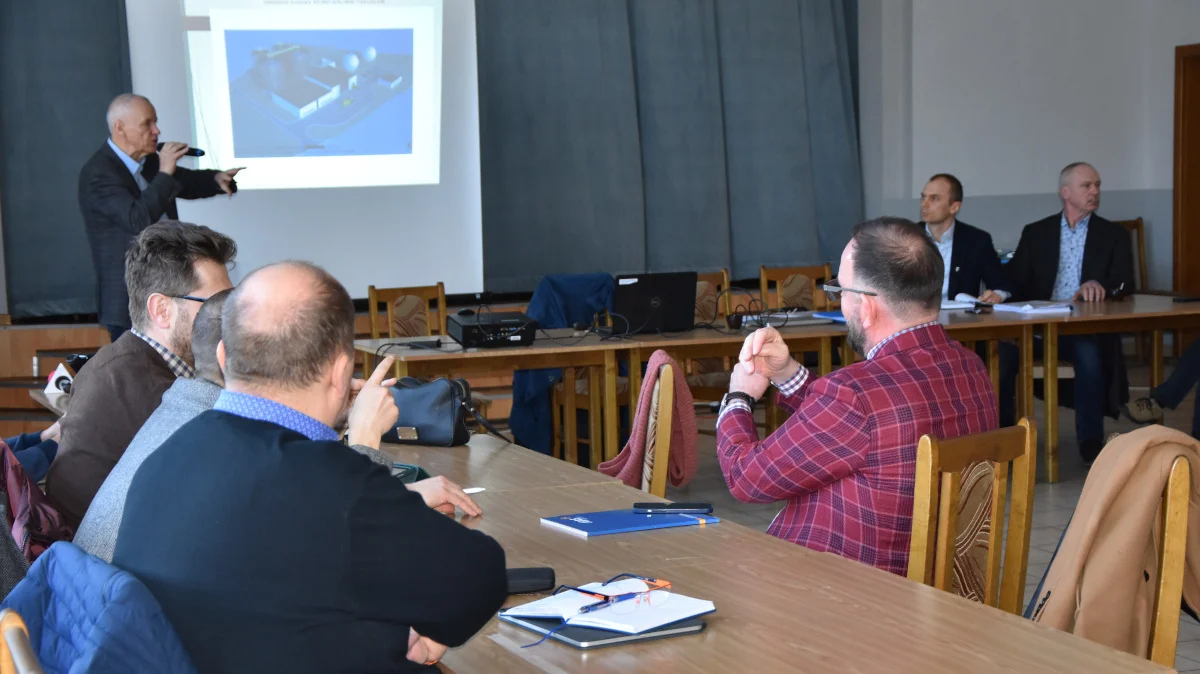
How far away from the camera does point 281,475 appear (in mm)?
1325

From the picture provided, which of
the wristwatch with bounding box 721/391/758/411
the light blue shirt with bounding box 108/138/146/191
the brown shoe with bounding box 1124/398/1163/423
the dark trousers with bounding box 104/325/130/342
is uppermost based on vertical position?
the light blue shirt with bounding box 108/138/146/191

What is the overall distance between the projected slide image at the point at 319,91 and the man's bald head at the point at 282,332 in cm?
535

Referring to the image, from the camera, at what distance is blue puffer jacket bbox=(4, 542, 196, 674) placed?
3.97ft

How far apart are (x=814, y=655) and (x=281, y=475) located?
0.68 metres

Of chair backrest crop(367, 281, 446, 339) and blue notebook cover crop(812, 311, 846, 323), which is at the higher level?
chair backrest crop(367, 281, 446, 339)

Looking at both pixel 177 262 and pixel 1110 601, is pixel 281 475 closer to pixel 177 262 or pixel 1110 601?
pixel 1110 601

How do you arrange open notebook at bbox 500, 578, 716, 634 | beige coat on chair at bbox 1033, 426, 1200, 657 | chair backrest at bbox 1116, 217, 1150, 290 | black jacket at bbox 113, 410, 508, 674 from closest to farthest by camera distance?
black jacket at bbox 113, 410, 508, 674, open notebook at bbox 500, 578, 716, 634, beige coat on chair at bbox 1033, 426, 1200, 657, chair backrest at bbox 1116, 217, 1150, 290

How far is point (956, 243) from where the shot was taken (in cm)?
610

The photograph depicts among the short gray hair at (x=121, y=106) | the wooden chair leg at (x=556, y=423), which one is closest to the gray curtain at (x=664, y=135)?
the wooden chair leg at (x=556, y=423)

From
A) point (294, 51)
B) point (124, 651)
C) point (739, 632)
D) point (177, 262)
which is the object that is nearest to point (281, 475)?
point (124, 651)

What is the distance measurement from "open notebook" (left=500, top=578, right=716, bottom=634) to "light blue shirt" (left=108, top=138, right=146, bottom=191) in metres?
4.15

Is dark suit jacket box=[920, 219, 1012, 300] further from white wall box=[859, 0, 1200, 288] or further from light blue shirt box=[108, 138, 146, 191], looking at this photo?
light blue shirt box=[108, 138, 146, 191]

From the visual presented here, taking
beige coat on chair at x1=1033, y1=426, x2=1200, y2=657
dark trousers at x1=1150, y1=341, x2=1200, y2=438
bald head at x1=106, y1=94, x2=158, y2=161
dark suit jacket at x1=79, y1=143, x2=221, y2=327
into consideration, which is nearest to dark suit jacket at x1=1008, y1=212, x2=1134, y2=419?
dark trousers at x1=1150, y1=341, x2=1200, y2=438

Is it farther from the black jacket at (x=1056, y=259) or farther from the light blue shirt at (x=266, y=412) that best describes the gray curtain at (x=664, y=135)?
the light blue shirt at (x=266, y=412)
